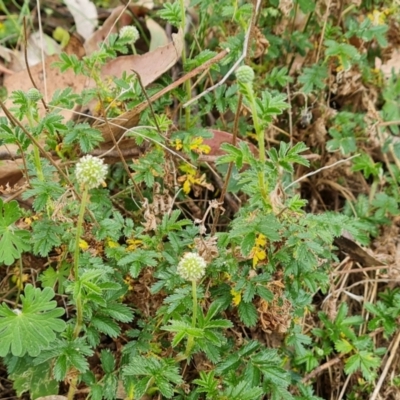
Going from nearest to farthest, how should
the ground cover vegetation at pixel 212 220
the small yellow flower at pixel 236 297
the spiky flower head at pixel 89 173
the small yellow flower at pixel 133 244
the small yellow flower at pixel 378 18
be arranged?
the spiky flower head at pixel 89 173 → the ground cover vegetation at pixel 212 220 → the small yellow flower at pixel 236 297 → the small yellow flower at pixel 133 244 → the small yellow flower at pixel 378 18

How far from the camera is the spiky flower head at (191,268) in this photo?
65.7 inches

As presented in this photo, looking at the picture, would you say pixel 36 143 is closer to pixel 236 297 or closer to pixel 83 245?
pixel 83 245

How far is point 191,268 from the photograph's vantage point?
1.67m

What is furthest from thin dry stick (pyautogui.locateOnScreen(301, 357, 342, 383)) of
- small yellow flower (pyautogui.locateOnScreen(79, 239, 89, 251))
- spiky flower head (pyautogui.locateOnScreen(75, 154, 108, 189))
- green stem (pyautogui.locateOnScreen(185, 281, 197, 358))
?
spiky flower head (pyautogui.locateOnScreen(75, 154, 108, 189))

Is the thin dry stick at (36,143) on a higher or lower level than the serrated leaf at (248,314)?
higher

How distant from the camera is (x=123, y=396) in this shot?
196 centimetres

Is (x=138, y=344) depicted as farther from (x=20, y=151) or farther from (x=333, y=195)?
(x=333, y=195)

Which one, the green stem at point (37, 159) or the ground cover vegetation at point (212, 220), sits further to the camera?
the green stem at point (37, 159)

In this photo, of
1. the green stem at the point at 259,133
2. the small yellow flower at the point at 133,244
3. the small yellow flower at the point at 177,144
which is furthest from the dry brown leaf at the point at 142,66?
the green stem at the point at 259,133

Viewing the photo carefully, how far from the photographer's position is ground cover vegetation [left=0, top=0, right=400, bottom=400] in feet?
5.72

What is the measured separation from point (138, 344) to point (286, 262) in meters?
0.51

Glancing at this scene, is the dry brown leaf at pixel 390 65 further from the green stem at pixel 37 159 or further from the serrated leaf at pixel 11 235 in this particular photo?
the serrated leaf at pixel 11 235

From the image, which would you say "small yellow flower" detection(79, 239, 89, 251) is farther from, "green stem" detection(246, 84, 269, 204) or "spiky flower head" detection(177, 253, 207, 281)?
"green stem" detection(246, 84, 269, 204)

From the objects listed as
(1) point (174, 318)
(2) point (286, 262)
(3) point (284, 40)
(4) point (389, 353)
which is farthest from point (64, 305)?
(3) point (284, 40)
